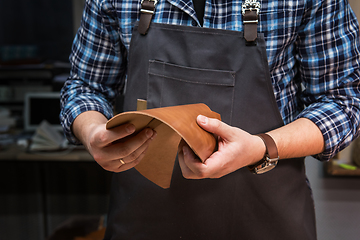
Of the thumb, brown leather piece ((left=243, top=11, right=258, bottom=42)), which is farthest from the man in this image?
the thumb

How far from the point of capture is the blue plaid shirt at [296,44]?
75 cm

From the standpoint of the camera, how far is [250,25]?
0.73 m

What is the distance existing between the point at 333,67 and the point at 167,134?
46 centimetres

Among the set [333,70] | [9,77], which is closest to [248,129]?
[333,70]

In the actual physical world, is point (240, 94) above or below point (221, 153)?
above

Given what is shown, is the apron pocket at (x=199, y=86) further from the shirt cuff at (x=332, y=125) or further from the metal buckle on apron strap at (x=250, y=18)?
the shirt cuff at (x=332, y=125)

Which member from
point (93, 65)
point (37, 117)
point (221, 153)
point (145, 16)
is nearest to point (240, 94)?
point (221, 153)

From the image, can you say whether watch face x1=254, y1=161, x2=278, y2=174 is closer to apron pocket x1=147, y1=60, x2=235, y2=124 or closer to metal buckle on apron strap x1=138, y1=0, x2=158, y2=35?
apron pocket x1=147, y1=60, x2=235, y2=124

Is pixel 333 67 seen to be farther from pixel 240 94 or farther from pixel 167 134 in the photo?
pixel 167 134

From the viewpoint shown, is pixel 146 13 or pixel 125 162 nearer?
pixel 125 162

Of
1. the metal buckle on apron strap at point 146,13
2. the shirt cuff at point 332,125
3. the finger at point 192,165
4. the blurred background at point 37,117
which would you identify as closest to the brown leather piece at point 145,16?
the metal buckle on apron strap at point 146,13

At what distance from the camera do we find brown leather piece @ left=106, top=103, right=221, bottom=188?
53cm

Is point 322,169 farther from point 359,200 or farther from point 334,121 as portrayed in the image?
point 334,121

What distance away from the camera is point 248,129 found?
2.52ft
